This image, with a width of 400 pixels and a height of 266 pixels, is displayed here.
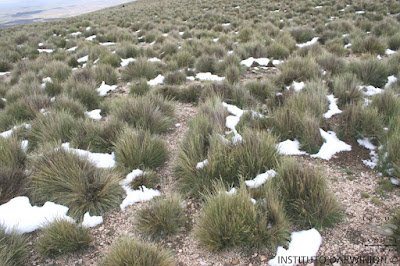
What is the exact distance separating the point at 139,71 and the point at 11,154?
11.8 feet

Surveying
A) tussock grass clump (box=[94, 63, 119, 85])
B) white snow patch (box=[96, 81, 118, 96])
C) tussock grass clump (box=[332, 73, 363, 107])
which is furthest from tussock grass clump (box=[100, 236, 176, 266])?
tussock grass clump (box=[94, 63, 119, 85])

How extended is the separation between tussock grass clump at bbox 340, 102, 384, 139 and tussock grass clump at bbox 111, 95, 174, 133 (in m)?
2.52

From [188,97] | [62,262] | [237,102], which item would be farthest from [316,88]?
[62,262]

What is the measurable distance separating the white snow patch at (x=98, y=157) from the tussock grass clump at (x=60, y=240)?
0.92 meters

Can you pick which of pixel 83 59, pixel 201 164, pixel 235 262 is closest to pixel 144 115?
pixel 201 164

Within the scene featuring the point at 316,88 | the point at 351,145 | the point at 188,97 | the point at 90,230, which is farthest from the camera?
the point at 188,97

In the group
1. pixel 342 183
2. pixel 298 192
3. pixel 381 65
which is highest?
pixel 381 65

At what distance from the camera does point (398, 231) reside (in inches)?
79.4

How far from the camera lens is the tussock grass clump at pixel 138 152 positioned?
3053mm

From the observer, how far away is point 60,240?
2.13 metres

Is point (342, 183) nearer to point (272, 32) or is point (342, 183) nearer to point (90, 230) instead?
point (90, 230)

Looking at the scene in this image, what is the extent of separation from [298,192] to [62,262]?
2.12m

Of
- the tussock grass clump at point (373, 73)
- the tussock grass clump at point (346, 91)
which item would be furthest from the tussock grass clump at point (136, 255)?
the tussock grass clump at point (373, 73)

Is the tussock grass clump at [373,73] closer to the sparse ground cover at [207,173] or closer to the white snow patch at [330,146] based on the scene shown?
the sparse ground cover at [207,173]
